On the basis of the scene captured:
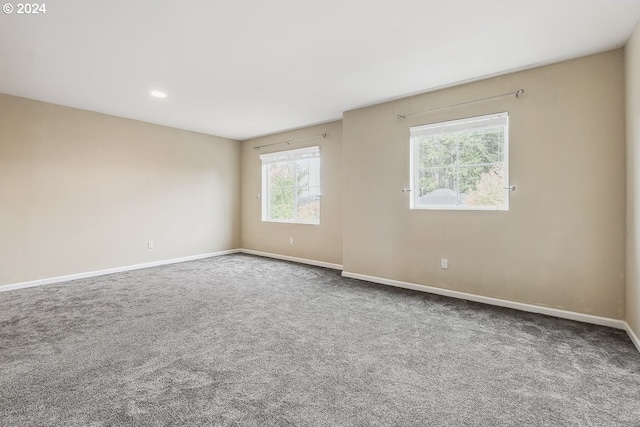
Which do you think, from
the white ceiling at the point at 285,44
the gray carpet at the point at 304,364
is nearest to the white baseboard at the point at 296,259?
the gray carpet at the point at 304,364

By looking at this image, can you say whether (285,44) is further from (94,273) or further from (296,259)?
(94,273)

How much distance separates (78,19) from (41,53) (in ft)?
2.92

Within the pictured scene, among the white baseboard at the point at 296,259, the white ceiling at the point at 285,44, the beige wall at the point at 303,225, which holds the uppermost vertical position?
the white ceiling at the point at 285,44

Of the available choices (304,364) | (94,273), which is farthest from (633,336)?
(94,273)

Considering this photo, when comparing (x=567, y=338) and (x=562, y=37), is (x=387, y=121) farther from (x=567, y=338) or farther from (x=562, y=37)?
(x=567, y=338)

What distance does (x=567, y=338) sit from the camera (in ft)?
8.17

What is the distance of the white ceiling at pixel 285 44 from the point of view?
2.19 metres

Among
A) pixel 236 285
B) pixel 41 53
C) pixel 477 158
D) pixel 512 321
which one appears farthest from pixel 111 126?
pixel 512 321

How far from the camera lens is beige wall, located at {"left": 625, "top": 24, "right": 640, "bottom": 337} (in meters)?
2.35

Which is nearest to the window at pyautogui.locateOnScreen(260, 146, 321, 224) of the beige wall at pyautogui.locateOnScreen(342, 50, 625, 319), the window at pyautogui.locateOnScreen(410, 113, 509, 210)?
the beige wall at pyautogui.locateOnScreen(342, 50, 625, 319)

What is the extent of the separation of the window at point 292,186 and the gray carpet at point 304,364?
240cm

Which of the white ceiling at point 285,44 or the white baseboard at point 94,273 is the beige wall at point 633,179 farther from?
the white baseboard at point 94,273

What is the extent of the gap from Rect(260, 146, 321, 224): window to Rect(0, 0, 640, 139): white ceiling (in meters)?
1.69

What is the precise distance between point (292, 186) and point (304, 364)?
4.18 m
